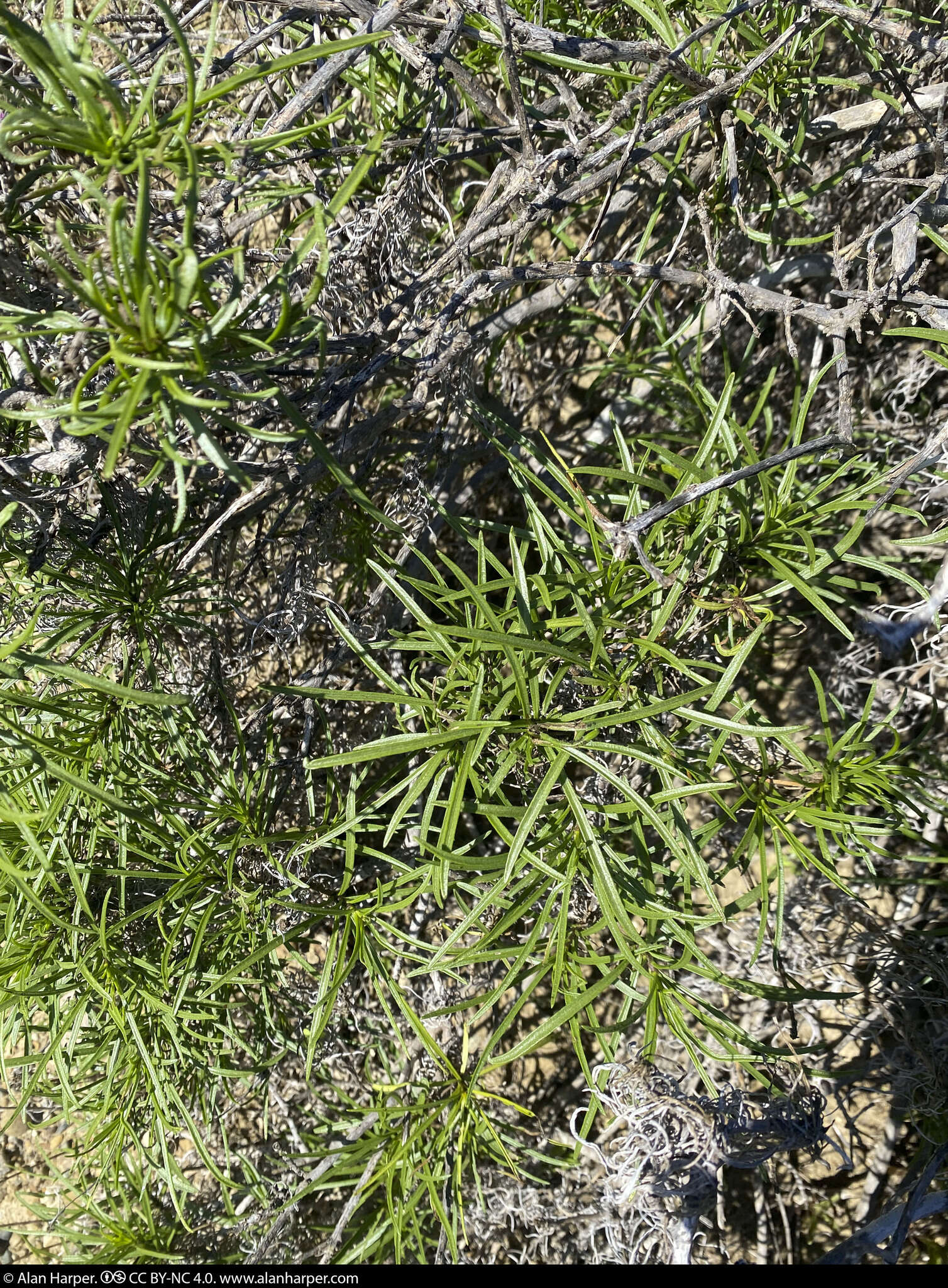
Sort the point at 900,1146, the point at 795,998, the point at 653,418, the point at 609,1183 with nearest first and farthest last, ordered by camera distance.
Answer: the point at 795,998, the point at 609,1183, the point at 653,418, the point at 900,1146

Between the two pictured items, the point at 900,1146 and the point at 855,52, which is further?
the point at 900,1146

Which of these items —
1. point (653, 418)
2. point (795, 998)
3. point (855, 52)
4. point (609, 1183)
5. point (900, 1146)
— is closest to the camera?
point (795, 998)

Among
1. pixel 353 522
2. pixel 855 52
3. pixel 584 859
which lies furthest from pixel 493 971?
pixel 855 52

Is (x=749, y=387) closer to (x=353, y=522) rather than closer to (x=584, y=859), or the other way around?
(x=353, y=522)

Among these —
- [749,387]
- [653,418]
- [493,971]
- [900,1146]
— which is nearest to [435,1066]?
[493,971]

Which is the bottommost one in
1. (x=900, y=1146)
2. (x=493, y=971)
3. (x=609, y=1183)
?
(x=900, y=1146)

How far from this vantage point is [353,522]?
1.25 meters

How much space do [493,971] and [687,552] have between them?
88cm

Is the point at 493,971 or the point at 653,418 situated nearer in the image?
the point at 493,971

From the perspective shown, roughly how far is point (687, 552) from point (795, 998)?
0.54m

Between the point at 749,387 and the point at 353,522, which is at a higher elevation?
the point at 353,522

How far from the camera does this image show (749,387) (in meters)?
1.67

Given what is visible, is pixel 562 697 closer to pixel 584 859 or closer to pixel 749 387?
pixel 584 859

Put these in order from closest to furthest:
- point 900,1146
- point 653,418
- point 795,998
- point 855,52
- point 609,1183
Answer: point 795,998 < point 609,1183 < point 855,52 < point 653,418 < point 900,1146
